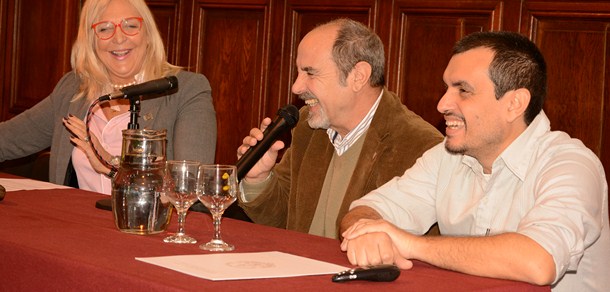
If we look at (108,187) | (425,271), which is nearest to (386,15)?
(108,187)

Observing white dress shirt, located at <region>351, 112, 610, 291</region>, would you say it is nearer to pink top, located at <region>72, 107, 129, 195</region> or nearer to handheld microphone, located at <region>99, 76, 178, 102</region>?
handheld microphone, located at <region>99, 76, 178, 102</region>

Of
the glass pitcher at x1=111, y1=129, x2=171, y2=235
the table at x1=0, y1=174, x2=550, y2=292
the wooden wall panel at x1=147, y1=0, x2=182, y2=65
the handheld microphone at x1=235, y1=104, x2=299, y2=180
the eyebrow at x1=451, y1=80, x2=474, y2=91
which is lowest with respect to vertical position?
the table at x1=0, y1=174, x2=550, y2=292

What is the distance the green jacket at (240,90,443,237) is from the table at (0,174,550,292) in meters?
0.60

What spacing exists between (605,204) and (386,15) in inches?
86.7

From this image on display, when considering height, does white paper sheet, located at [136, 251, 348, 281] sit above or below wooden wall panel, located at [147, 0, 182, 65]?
below

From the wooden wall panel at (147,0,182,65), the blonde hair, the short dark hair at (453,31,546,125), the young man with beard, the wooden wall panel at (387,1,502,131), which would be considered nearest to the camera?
the young man with beard

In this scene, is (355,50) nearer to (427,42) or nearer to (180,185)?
(427,42)

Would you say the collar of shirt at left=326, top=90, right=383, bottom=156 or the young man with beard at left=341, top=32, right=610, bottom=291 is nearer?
the young man with beard at left=341, top=32, right=610, bottom=291

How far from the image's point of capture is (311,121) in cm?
295

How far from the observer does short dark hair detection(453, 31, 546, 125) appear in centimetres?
220

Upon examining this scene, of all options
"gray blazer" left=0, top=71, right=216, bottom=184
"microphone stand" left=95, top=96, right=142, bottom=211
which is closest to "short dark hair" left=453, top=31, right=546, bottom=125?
"microphone stand" left=95, top=96, right=142, bottom=211

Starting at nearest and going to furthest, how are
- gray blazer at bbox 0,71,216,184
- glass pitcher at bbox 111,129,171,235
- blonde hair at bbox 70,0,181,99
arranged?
glass pitcher at bbox 111,129,171,235 → gray blazer at bbox 0,71,216,184 → blonde hair at bbox 70,0,181,99

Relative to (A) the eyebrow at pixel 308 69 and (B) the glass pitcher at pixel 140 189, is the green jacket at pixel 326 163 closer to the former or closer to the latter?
(A) the eyebrow at pixel 308 69

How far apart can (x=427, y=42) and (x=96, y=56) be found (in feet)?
4.80
